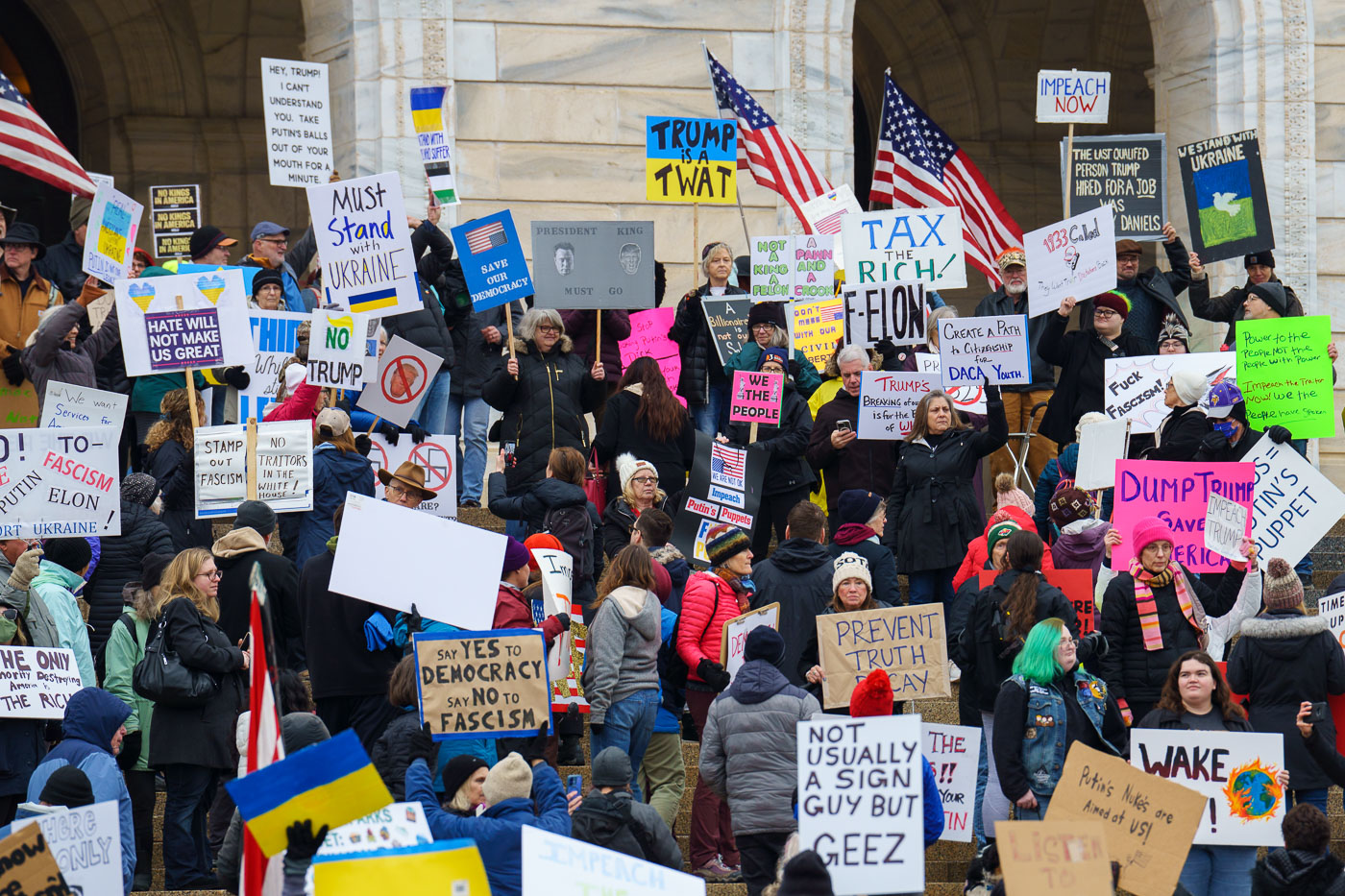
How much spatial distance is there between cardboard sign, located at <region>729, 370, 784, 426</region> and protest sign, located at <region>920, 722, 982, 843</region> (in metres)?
3.75

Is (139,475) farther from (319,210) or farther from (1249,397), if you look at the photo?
(1249,397)

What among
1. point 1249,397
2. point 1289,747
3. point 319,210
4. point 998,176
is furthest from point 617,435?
point 998,176

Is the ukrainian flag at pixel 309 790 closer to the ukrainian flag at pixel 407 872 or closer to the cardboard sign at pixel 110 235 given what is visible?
the ukrainian flag at pixel 407 872

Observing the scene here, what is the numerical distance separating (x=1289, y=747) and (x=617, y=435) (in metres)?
4.82

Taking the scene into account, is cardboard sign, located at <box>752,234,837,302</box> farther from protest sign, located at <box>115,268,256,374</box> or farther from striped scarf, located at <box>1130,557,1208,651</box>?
striped scarf, located at <box>1130,557,1208,651</box>

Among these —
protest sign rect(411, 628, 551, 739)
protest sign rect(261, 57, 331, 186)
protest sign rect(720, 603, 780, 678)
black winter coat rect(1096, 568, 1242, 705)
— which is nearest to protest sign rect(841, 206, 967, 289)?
protest sign rect(261, 57, 331, 186)

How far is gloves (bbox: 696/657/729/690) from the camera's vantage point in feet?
35.6

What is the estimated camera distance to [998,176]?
25.1 meters

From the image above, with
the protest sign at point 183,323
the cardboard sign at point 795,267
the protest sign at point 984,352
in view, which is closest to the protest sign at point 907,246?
the cardboard sign at point 795,267

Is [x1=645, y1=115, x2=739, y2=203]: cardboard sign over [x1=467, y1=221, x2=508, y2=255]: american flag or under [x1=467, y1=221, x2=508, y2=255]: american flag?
over

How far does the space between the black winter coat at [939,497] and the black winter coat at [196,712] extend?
4.27 m

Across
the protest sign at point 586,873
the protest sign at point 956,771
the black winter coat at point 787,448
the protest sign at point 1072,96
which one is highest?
the protest sign at point 1072,96

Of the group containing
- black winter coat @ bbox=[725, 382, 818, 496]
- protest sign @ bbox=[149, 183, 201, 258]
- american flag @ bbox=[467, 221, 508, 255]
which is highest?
protest sign @ bbox=[149, 183, 201, 258]

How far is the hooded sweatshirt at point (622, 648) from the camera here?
1060 centimetres
